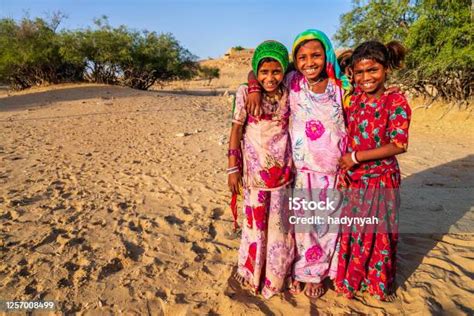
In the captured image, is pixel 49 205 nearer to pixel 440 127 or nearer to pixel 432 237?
pixel 432 237

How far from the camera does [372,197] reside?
6.62 ft

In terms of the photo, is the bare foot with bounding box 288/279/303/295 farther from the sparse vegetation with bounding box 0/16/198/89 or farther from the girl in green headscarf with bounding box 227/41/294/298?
the sparse vegetation with bounding box 0/16/198/89

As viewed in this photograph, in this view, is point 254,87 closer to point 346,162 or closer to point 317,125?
point 317,125

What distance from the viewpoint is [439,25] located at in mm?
8055

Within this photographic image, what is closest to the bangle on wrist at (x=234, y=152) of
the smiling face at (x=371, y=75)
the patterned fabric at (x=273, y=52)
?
the patterned fabric at (x=273, y=52)

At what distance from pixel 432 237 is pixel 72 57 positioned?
16746 millimetres

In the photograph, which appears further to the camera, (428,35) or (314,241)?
(428,35)

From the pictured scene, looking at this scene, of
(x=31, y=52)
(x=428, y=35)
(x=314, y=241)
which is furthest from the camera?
(x=31, y=52)

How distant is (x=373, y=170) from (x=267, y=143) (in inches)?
25.6

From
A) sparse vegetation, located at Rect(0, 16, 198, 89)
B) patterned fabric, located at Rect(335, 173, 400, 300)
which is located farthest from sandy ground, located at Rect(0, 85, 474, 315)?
sparse vegetation, located at Rect(0, 16, 198, 89)

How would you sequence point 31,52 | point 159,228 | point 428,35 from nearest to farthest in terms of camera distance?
point 159,228 < point 428,35 < point 31,52

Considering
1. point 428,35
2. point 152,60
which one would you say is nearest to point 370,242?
point 428,35

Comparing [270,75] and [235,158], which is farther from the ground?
[270,75]

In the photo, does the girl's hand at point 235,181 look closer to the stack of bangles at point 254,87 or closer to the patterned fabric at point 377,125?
the stack of bangles at point 254,87
